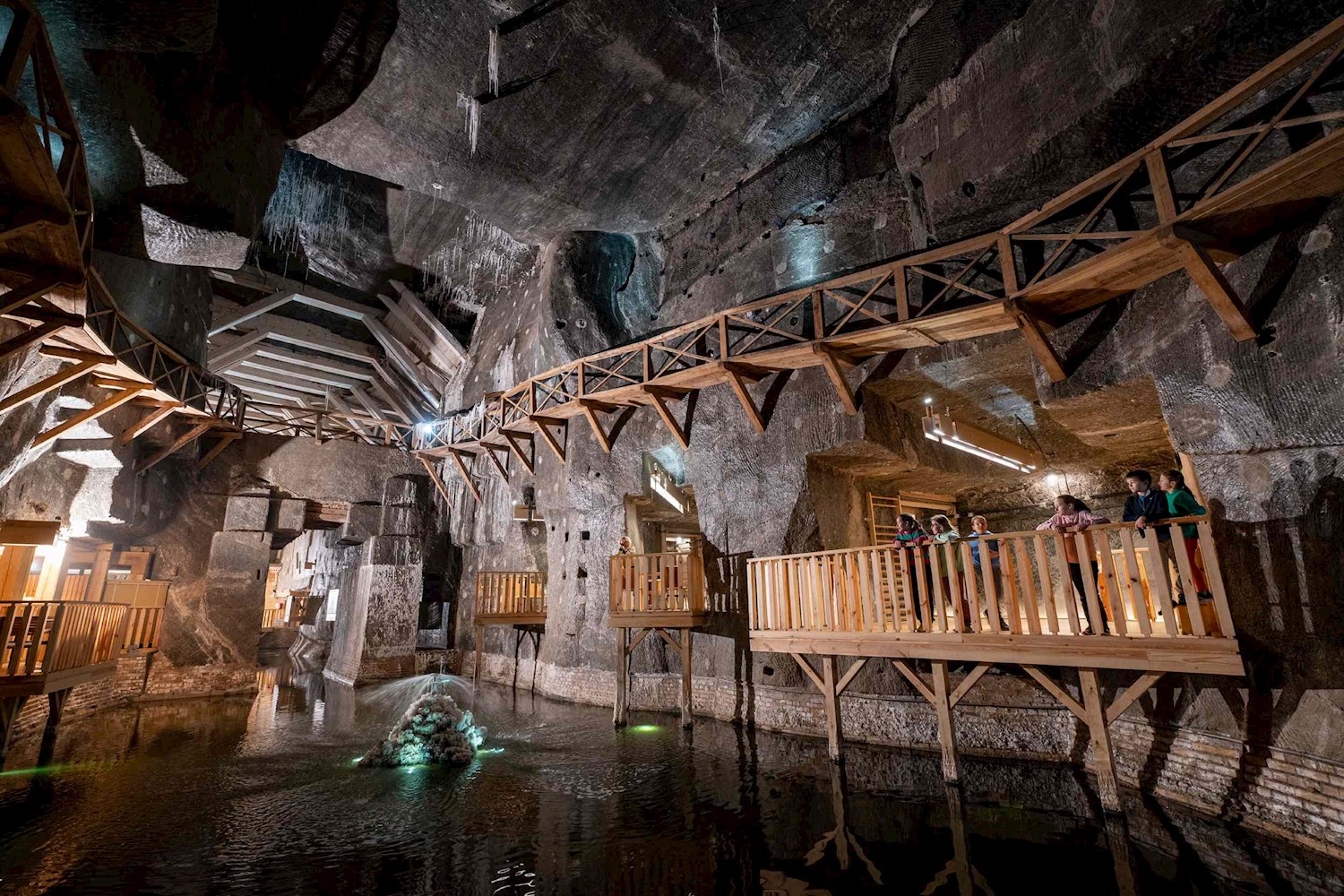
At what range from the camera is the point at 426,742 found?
7309 millimetres

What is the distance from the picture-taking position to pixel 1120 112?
20.6 ft

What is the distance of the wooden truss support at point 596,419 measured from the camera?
11.5m

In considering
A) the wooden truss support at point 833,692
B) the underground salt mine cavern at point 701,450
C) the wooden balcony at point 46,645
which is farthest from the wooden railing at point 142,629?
the wooden truss support at point 833,692

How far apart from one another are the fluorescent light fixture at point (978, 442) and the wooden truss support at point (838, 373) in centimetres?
153

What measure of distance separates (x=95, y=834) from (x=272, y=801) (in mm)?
1280

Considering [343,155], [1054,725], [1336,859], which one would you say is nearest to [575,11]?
[343,155]

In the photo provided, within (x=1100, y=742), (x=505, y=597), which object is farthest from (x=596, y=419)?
(x=1100, y=742)

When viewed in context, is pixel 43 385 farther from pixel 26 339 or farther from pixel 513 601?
pixel 513 601

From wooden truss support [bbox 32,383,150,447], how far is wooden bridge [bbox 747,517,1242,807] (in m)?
11.4

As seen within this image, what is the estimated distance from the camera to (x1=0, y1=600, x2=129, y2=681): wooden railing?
6.38m

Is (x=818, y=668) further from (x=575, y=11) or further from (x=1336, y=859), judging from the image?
(x=575, y=11)

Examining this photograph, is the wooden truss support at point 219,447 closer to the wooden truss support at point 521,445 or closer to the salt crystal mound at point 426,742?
the wooden truss support at point 521,445

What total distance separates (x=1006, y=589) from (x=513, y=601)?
33.9 feet

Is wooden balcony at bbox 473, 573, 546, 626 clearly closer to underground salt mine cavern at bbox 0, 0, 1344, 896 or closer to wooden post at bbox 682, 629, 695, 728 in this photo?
underground salt mine cavern at bbox 0, 0, 1344, 896
